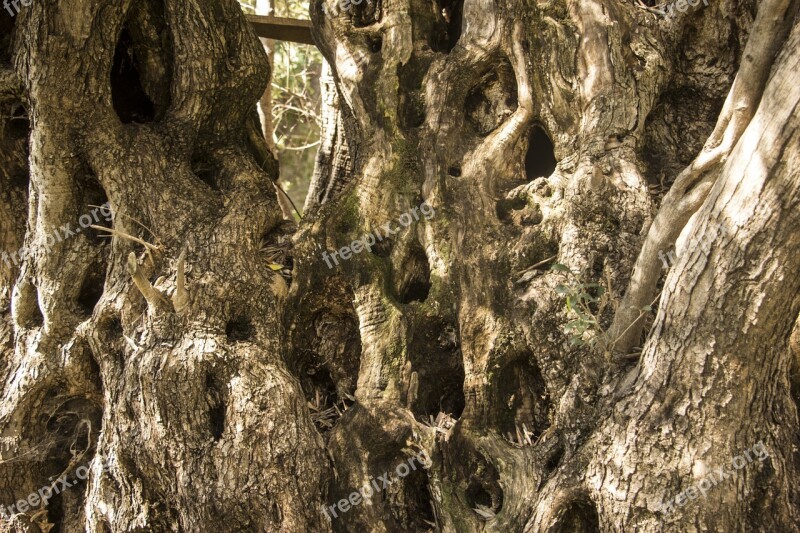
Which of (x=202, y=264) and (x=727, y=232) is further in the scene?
(x=202, y=264)

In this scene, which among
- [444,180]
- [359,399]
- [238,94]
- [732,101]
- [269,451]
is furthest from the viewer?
[238,94]

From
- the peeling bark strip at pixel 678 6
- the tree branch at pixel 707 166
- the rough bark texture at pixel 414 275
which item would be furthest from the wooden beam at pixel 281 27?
the tree branch at pixel 707 166

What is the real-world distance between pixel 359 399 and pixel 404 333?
0.32 m

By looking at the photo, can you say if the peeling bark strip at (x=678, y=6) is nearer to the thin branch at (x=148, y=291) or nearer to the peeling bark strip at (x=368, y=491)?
the peeling bark strip at (x=368, y=491)

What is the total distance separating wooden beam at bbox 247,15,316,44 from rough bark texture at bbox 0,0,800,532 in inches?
24.6

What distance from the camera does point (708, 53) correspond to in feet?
11.9

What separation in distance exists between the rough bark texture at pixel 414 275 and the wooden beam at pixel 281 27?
2.05ft

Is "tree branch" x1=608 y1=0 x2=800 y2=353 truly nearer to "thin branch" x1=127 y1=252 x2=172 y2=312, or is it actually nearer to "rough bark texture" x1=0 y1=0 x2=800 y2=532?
"rough bark texture" x1=0 y1=0 x2=800 y2=532

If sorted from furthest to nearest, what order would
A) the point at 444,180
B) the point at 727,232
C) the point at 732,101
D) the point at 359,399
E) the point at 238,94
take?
the point at 238,94 → the point at 444,180 → the point at 359,399 → the point at 732,101 → the point at 727,232

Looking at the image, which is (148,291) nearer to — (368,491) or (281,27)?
(368,491)

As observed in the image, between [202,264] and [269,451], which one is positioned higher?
[202,264]

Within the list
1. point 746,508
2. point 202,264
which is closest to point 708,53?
point 746,508

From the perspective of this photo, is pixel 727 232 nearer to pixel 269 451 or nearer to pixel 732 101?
pixel 732 101

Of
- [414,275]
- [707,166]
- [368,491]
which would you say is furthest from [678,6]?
[368,491]
